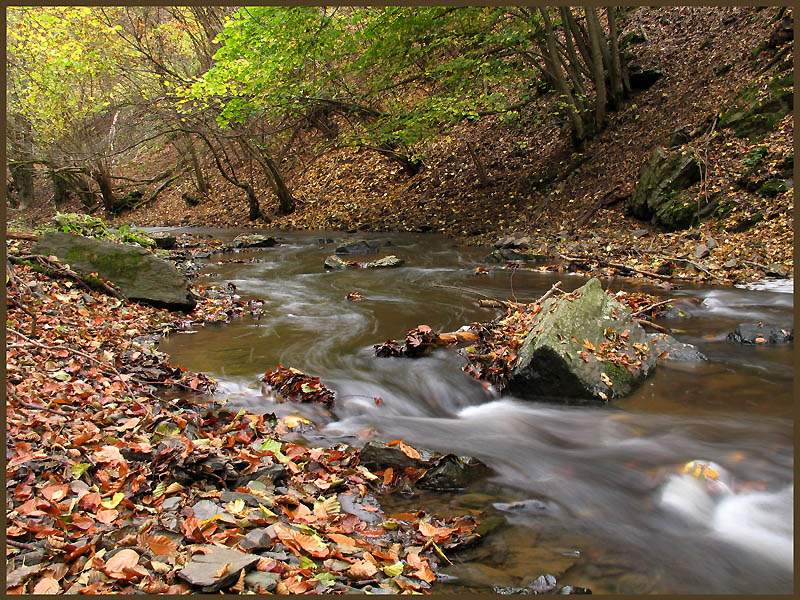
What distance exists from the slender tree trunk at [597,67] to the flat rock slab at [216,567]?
52.6ft

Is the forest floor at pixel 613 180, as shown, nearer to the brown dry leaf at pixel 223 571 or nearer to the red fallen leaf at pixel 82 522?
the brown dry leaf at pixel 223 571

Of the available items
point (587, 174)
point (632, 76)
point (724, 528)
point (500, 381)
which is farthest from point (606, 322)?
point (632, 76)

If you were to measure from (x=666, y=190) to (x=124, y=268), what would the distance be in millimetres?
12087

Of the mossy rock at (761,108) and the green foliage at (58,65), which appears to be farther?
the green foliage at (58,65)

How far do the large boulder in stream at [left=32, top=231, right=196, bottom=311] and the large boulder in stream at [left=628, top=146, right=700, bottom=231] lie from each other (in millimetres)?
10822

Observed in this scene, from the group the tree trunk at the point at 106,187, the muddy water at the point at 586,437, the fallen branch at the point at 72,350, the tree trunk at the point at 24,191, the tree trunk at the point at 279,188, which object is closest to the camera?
the muddy water at the point at 586,437

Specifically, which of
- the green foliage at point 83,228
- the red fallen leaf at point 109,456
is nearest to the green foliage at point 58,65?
the green foliage at point 83,228

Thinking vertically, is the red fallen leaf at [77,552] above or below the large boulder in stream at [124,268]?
below

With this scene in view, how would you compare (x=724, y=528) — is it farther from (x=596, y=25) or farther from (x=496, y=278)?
(x=596, y=25)

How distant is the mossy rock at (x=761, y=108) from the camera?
1242cm

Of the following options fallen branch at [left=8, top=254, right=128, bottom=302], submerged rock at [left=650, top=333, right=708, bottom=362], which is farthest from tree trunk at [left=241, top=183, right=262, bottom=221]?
submerged rock at [left=650, top=333, right=708, bottom=362]

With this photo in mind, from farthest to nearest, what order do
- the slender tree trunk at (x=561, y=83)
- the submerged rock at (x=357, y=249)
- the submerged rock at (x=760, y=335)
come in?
the submerged rock at (x=357, y=249) < the slender tree trunk at (x=561, y=83) < the submerged rock at (x=760, y=335)

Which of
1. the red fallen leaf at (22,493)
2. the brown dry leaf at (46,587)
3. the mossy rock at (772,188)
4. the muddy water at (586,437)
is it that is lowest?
the muddy water at (586,437)

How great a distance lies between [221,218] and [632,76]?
1799 cm
